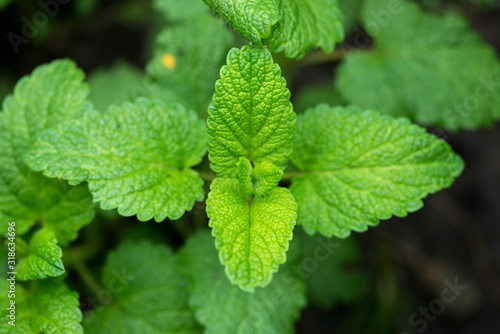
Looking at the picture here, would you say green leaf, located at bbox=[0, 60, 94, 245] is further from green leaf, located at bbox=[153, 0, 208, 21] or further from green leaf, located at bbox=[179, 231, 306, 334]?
green leaf, located at bbox=[153, 0, 208, 21]

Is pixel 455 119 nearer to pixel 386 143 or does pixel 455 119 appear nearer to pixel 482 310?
pixel 386 143

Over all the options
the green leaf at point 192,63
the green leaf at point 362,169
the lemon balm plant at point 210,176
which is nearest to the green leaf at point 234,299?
the lemon balm plant at point 210,176

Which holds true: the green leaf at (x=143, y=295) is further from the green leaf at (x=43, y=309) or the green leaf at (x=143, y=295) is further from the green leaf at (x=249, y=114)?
the green leaf at (x=249, y=114)

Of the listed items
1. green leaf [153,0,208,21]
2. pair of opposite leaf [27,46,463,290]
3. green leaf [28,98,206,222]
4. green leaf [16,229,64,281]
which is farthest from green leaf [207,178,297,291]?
green leaf [153,0,208,21]

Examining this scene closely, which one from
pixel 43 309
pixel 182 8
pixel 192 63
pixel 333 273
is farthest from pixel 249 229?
pixel 182 8

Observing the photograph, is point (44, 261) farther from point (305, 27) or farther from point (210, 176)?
point (305, 27)

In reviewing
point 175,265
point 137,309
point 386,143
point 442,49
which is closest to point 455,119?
point 442,49
